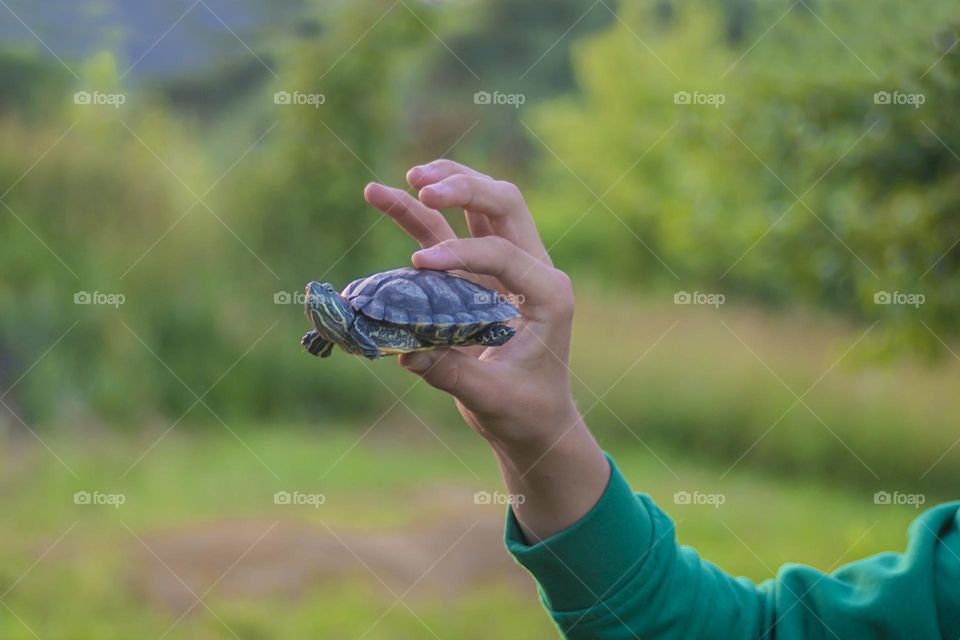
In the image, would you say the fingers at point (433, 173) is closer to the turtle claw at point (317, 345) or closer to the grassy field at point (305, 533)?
the turtle claw at point (317, 345)

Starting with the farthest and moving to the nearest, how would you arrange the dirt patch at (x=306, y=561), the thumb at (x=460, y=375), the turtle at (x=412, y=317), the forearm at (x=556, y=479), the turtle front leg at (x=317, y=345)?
the dirt patch at (x=306, y=561) → the turtle front leg at (x=317, y=345) → the turtle at (x=412, y=317) → the forearm at (x=556, y=479) → the thumb at (x=460, y=375)

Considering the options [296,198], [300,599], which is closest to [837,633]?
[300,599]

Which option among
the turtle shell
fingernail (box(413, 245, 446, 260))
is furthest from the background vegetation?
fingernail (box(413, 245, 446, 260))

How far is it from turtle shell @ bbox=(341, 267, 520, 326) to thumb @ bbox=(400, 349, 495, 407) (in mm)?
213

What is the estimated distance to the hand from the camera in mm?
1535

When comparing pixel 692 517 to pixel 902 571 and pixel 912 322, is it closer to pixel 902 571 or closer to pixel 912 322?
pixel 912 322

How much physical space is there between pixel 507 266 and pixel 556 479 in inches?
15.2

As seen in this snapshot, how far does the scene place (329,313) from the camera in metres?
1.75

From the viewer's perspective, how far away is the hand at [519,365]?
1535 millimetres

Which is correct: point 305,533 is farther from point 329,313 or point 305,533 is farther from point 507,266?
point 507,266

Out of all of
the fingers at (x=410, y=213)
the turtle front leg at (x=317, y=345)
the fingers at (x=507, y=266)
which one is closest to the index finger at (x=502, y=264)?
the fingers at (x=507, y=266)

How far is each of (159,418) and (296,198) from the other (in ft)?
6.85

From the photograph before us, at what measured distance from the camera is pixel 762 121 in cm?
507

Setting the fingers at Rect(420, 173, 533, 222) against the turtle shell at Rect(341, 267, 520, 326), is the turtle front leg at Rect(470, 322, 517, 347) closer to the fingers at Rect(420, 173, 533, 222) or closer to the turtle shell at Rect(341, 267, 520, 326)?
the turtle shell at Rect(341, 267, 520, 326)
